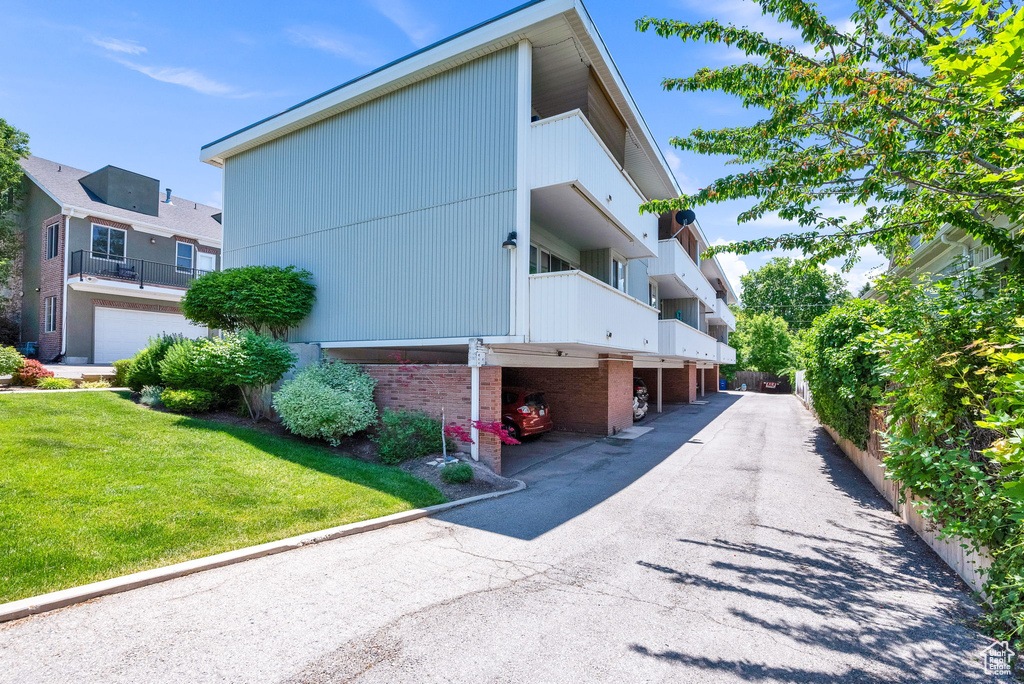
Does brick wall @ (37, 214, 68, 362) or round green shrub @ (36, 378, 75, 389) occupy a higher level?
brick wall @ (37, 214, 68, 362)

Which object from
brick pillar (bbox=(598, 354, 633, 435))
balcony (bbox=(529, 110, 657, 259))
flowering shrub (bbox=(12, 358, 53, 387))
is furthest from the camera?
brick pillar (bbox=(598, 354, 633, 435))

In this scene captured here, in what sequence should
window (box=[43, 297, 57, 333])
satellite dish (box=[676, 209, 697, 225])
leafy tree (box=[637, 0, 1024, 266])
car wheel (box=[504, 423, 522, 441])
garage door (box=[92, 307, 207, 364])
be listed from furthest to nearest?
garage door (box=[92, 307, 207, 364]) < window (box=[43, 297, 57, 333]) < satellite dish (box=[676, 209, 697, 225]) < car wheel (box=[504, 423, 522, 441]) < leafy tree (box=[637, 0, 1024, 266])

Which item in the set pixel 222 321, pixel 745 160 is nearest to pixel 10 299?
pixel 222 321

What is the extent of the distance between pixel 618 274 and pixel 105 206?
68.9 ft

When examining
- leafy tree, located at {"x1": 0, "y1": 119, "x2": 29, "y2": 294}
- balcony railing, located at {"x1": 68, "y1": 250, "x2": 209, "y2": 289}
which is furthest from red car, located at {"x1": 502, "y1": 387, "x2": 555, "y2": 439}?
leafy tree, located at {"x1": 0, "y1": 119, "x2": 29, "y2": 294}

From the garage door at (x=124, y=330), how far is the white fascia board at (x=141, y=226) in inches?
142

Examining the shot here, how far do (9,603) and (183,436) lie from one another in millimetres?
5201

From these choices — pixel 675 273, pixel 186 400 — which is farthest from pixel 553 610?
pixel 675 273

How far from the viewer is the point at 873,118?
6.34m

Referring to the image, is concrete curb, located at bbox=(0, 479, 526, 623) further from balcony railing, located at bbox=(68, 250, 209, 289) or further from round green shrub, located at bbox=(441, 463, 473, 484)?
balcony railing, located at bbox=(68, 250, 209, 289)

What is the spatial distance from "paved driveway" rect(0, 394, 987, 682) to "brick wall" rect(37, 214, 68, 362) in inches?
793

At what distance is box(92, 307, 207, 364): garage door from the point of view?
1909cm

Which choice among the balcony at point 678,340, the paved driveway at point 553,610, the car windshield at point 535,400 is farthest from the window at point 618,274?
the paved driveway at point 553,610

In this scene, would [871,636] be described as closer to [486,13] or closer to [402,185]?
[402,185]
